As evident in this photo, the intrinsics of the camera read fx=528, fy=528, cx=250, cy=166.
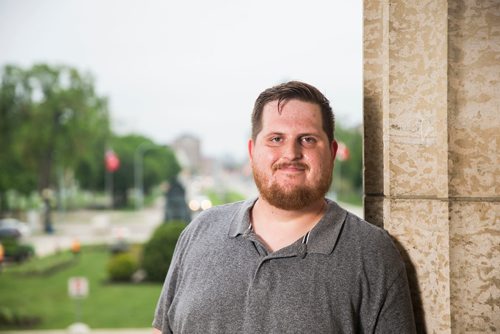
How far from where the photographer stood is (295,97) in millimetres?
2158

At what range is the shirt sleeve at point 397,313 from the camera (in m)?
1.91

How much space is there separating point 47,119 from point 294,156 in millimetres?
42481

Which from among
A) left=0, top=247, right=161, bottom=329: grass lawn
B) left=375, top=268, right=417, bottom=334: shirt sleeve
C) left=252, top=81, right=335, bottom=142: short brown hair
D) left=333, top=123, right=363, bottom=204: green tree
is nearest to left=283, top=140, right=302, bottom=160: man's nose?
left=252, top=81, right=335, bottom=142: short brown hair

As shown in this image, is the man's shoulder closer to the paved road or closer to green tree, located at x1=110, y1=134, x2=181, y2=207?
the paved road

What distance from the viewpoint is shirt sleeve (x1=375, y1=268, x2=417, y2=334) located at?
1909mm

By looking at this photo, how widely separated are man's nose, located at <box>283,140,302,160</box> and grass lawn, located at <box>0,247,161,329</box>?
13.8 m

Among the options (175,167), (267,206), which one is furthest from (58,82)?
(175,167)

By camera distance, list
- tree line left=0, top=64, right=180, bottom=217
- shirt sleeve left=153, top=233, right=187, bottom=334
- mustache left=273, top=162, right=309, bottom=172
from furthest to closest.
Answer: tree line left=0, top=64, right=180, bottom=217
shirt sleeve left=153, top=233, right=187, bottom=334
mustache left=273, top=162, right=309, bottom=172

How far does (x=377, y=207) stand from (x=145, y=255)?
17955 mm

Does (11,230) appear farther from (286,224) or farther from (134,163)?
(286,224)

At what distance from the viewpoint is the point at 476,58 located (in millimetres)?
1999

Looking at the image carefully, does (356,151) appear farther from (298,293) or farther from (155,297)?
(298,293)

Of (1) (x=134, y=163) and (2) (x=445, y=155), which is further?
(1) (x=134, y=163)

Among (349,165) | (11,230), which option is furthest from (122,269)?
(349,165)
